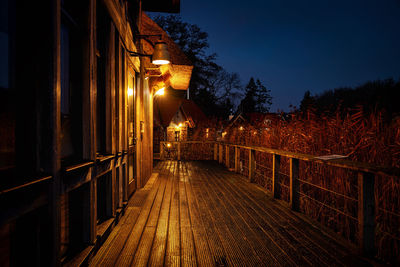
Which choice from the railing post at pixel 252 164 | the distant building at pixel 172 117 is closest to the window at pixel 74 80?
the railing post at pixel 252 164

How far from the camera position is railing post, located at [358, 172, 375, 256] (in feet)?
6.40

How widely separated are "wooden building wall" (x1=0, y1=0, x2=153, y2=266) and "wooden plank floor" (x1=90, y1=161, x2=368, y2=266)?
0.24 m

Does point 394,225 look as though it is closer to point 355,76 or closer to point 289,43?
point 355,76

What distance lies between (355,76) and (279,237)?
16039 cm

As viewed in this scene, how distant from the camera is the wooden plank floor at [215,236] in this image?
1938 mm

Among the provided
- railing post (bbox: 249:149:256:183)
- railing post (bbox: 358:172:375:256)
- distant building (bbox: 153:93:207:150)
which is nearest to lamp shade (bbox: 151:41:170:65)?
railing post (bbox: 358:172:375:256)

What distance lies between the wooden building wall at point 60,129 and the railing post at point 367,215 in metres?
2.21

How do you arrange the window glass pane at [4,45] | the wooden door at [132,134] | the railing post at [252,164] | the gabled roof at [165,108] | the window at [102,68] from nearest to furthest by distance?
the window glass pane at [4,45] → the window at [102,68] → the wooden door at [132,134] → the railing post at [252,164] → the gabled roof at [165,108]

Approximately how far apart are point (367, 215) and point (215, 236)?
133cm

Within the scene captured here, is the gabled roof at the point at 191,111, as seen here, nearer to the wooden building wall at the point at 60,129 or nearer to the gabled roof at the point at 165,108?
the gabled roof at the point at 165,108

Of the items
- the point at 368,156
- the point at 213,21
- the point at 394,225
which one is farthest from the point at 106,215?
the point at 213,21

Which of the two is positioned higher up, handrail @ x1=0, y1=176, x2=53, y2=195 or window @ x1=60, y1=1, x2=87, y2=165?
window @ x1=60, y1=1, x2=87, y2=165

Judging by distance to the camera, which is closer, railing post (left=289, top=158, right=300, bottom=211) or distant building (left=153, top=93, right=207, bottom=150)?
railing post (left=289, top=158, right=300, bottom=211)

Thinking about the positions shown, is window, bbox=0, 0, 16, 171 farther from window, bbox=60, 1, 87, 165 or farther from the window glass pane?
window, bbox=60, 1, 87, 165
